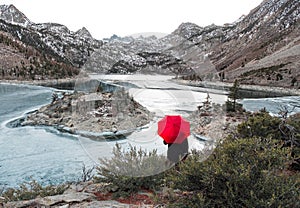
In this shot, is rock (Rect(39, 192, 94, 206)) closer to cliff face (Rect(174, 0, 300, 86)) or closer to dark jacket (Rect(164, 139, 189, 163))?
dark jacket (Rect(164, 139, 189, 163))

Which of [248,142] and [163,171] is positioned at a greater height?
[248,142]

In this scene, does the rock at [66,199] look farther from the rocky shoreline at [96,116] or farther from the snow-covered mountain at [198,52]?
the rocky shoreline at [96,116]

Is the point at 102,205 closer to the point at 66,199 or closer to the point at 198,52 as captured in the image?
the point at 66,199

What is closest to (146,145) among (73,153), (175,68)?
(73,153)

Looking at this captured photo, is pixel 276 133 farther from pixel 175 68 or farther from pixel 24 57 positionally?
A: pixel 24 57

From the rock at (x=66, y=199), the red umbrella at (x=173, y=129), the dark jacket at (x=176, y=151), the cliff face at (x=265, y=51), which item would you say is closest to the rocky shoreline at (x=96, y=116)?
the rock at (x=66, y=199)

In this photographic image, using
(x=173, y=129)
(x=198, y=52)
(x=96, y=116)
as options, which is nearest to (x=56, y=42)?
(x=96, y=116)

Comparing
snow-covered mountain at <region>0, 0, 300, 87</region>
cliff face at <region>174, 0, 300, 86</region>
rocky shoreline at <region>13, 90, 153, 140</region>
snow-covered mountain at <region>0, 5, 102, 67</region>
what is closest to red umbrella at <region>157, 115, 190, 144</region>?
snow-covered mountain at <region>0, 0, 300, 87</region>
